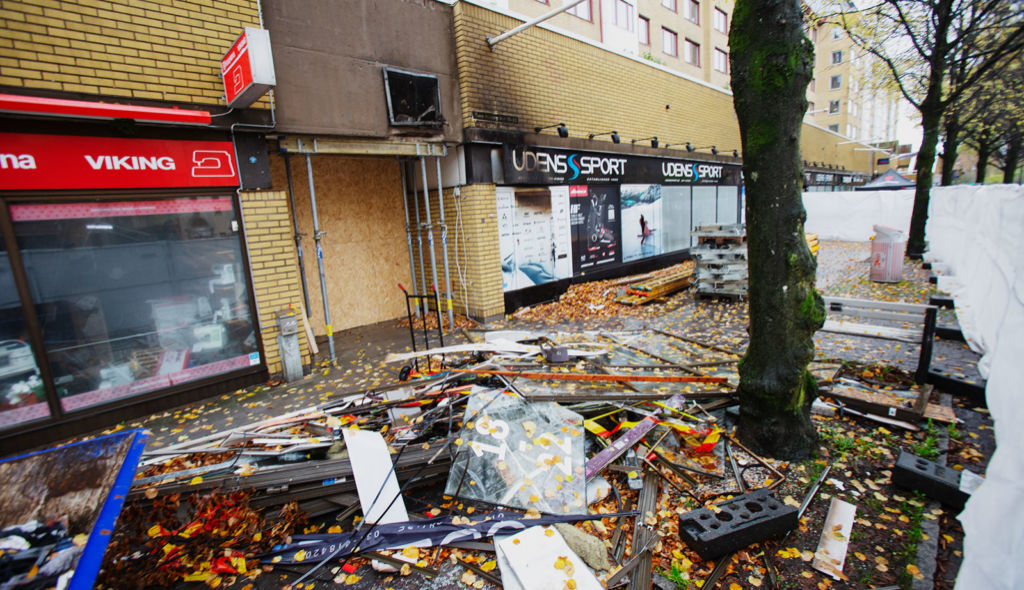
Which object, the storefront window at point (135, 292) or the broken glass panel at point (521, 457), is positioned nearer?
the broken glass panel at point (521, 457)

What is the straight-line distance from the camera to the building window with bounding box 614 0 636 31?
19438 millimetres

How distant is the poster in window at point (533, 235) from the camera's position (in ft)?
31.8

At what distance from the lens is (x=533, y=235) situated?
10.3 meters

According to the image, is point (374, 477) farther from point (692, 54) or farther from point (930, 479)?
point (692, 54)

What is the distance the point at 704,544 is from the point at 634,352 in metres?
3.98

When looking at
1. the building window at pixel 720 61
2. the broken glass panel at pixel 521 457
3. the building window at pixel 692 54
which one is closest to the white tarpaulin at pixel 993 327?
the broken glass panel at pixel 521 457

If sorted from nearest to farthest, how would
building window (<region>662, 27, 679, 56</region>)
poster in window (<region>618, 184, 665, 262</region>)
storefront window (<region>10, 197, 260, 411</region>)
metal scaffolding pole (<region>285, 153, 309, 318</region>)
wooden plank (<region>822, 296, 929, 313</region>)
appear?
1. storefront window (<region>10, 197, 260, 411</region>)
2. wooden plank (<region>822, 296, 929, 313</region>)
3. metal scaffolding pole (<region>285, 153, 309, 318</region>)
4. poster in window (<region>618, 184, 665, 262</region>)
5. building window (<region>662, 27, 679, 56</region>)

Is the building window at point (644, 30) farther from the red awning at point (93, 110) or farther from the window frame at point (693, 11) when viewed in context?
the red awning at point (93, 110)

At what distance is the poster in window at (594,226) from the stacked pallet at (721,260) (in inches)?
103

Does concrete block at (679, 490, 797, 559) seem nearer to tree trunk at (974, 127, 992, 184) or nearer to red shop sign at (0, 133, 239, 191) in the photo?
red shop sign at (0, 133, 239, 191)

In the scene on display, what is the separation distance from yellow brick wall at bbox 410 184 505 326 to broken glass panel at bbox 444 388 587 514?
516cm

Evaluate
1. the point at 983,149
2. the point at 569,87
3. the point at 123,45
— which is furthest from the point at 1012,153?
the point at 123,45

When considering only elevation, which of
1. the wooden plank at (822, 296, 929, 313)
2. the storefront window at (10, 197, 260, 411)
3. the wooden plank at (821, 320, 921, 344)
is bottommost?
the wooden plank at (821, 320, 921, 344)

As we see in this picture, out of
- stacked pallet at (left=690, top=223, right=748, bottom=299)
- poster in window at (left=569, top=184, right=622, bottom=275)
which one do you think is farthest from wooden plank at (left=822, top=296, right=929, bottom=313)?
poster in window at (left=569, top=184, right=622, bottom=275)
